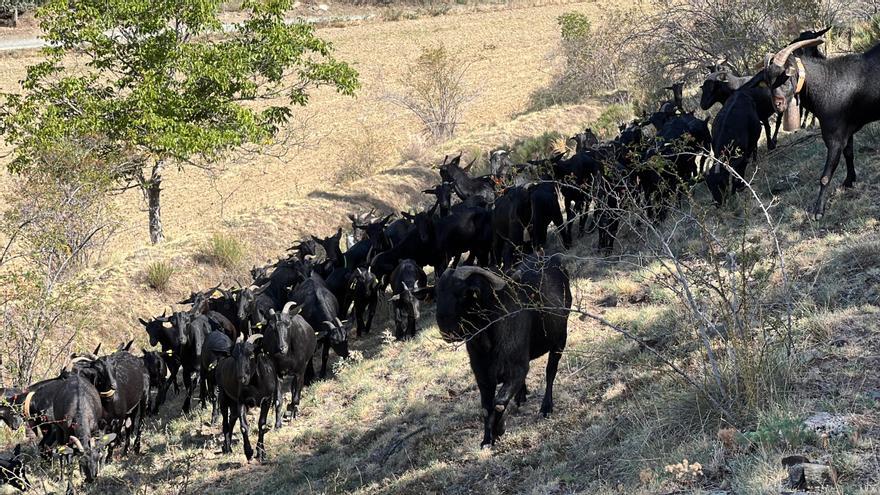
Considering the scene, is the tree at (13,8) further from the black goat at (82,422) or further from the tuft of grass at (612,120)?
the black goat at (82,422)

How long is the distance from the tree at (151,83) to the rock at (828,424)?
52.5 feet

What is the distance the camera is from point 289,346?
41.9 ft

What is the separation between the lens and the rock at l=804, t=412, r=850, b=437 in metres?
6.85

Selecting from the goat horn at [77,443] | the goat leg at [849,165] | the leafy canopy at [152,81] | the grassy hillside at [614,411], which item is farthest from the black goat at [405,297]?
the leafy canopy at [152,81]

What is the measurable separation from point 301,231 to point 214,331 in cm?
791

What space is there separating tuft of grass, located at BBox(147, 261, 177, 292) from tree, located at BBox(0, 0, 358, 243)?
2648 millimetres

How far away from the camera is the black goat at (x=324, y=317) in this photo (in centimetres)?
1458

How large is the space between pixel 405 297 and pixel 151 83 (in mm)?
9108

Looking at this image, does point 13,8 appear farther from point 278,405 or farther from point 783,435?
point 783,435

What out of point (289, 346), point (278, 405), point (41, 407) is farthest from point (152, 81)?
point (278, 405)

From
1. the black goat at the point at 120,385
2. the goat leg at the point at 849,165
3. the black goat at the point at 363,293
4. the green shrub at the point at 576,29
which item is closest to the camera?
the goat leg at the point at 849,165

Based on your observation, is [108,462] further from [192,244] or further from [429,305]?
[192,244]

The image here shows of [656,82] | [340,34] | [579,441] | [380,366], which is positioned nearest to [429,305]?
[380,366]

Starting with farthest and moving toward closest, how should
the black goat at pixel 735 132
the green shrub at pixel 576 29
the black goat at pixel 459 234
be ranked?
the green shrub at pixel 576 29, the black goat at pixel 459 234, the black goat at pixel 735 132
